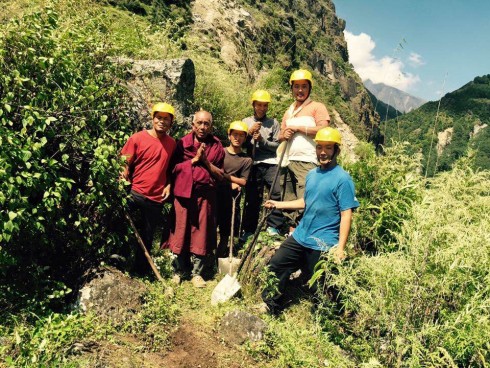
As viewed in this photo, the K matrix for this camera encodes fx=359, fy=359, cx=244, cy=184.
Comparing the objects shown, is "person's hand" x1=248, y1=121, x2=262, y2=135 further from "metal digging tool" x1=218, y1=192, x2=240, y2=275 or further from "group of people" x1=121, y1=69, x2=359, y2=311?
"metal digging tool" x1=218, y1=192, x2=240, y2=275

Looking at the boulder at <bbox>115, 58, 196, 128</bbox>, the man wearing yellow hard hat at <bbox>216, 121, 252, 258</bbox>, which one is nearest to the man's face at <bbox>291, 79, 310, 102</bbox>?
the man wearing yellow hard hat at <bbox>216, 121, 252, 258</bbox>

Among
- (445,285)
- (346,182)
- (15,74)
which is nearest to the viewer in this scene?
(445,285)

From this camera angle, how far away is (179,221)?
467cm

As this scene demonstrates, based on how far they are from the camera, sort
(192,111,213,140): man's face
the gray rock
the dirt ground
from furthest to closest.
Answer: (192,111,213,140): man's face → the gray rock → the dirt ground

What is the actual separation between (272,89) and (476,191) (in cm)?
687

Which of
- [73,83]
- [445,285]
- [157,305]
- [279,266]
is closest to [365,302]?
[445,285]

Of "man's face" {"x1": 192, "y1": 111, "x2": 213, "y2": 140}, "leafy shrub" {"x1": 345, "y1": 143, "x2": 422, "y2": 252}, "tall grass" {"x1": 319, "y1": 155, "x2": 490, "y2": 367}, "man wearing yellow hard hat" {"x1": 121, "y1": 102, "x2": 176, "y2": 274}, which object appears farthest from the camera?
"leafy shrub" {"x1": 345, "y1": 143, "x2": 422, "y2": 252}

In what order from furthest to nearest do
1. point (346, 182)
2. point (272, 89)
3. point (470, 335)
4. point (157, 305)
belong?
1. point (272, 89)
2. point (157, 305)
3. point (346, 182)
4. point (470, 335)

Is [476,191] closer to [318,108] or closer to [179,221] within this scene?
[318,108]

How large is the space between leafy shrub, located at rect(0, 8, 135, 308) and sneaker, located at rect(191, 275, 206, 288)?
112cm

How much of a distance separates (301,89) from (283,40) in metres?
70.8

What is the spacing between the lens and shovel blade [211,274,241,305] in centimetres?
438

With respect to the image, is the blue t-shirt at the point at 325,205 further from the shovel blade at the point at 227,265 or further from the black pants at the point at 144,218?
the black pants at the point at 144,218

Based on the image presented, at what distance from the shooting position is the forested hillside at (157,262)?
9.18 feet
